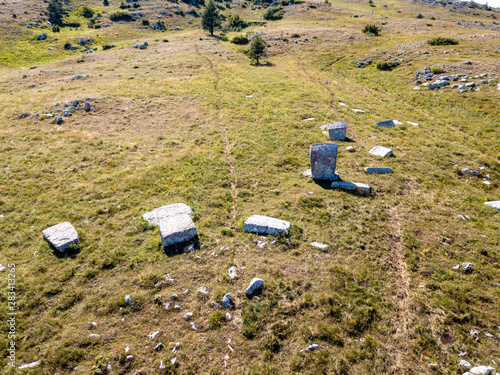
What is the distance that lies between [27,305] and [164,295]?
490 centimetres

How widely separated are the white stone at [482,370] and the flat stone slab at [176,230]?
10.4 meters

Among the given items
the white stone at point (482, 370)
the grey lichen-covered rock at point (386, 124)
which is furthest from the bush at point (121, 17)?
the white stone at point (482, 370)

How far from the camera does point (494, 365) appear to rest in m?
7.12

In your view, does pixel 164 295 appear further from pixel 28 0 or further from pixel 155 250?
pixel 28 0

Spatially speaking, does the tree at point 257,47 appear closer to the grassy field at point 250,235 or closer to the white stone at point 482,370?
the grassy field at point 250,235

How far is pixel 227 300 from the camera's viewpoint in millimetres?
8984

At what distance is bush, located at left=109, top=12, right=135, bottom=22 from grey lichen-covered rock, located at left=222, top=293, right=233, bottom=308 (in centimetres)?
9769

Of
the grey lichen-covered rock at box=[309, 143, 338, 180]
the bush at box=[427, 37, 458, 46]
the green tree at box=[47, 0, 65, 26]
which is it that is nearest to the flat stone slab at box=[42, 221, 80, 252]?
the grey lichen-covered rock at box=[309, 143, 338, 180]

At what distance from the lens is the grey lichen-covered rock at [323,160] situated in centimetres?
1523

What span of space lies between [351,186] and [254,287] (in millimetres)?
8782

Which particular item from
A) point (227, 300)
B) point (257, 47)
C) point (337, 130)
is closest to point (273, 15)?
point (257, 47)

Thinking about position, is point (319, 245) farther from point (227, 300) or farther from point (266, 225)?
point (227, 300)

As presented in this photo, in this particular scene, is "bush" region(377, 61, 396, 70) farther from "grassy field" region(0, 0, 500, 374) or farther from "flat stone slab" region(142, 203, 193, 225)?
"flat stone slab" region(142, 203, 193, 225)

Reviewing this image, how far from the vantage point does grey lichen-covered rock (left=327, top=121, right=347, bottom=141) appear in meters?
20.4
